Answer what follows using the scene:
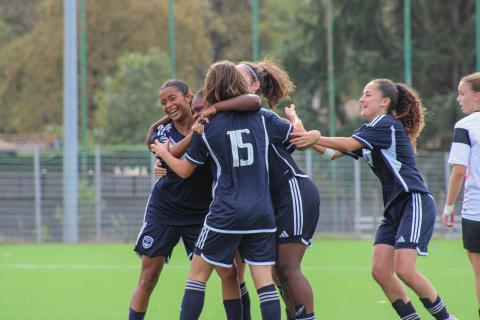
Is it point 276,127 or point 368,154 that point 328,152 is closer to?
point 368,154

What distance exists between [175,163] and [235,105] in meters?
0.68

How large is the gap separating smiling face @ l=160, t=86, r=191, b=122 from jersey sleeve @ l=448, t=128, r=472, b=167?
2060mm

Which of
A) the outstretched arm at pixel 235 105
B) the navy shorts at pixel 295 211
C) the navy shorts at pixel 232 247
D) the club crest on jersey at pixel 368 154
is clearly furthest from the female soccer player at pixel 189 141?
the club crest on jersey at pixel 368 154

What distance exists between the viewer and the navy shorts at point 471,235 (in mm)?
7414

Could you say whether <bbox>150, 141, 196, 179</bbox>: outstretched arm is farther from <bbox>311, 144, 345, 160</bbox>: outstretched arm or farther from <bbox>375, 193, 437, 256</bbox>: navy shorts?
<bbox>375, 193, 437, 256</bbox>: navy shorts

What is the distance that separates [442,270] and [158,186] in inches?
277

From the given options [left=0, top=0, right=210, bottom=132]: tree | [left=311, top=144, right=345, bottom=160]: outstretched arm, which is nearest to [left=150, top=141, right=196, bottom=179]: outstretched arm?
[left=311, top=144, right=345, bottom=160]: outstretched arm

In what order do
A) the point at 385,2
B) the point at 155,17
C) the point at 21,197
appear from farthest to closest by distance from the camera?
the point at 155,17 < the point at 385,2 < the point at 21,197

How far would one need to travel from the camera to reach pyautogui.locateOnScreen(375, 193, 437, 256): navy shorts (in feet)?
23.8

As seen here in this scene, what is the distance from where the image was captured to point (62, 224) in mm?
21750

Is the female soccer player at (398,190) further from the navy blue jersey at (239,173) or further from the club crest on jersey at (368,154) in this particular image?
the navy blue jersey at (239,173)

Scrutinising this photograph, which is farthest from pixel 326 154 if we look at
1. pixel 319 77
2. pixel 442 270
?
pixel 319 77

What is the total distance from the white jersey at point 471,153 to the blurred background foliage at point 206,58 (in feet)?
53.7

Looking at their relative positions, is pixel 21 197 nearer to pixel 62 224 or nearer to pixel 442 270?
pixel 62 224
